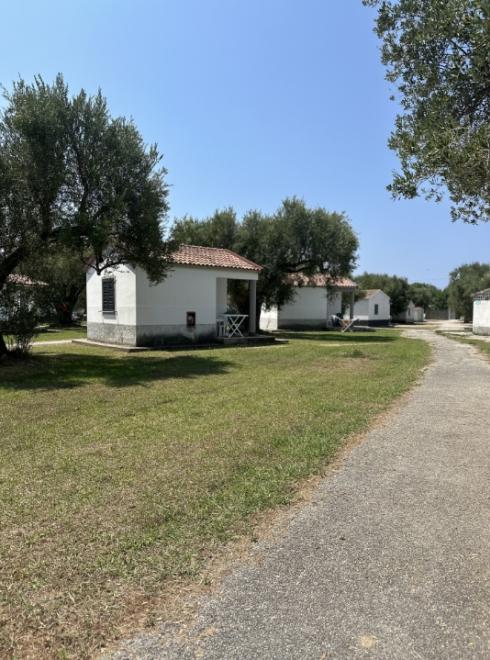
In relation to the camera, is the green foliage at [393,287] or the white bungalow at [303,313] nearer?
the white bungalow at [303,313]

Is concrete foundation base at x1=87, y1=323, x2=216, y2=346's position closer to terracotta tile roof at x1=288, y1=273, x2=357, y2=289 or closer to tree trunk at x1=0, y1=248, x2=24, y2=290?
tree trunk at x1=0, y1=248, x2=24, y2=290

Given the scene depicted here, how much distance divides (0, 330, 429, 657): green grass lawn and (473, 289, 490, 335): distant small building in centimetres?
2249

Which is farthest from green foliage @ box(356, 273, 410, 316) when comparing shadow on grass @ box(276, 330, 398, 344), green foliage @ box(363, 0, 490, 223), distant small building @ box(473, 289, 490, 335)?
green foliage @ box(363, 0, 490, 223)

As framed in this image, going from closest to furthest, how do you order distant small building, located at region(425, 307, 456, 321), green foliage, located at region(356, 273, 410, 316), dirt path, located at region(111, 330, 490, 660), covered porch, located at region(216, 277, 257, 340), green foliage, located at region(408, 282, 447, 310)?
dirt path, located at region(111, 330, 490, 660) < covered porch, located at region(216, 277, 257, 340) < green foliage, located at region(356, 273, 410, 316) < green foliage, located at region(408, 282, 447, 310) < distant small building, located at region(425, 307, 456, 321)

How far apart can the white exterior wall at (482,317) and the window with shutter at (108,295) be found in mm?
22960

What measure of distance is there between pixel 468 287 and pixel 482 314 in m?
21.6

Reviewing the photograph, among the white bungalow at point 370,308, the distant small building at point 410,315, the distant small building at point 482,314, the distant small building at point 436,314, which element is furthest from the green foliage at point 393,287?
the distant small building at point 482,314

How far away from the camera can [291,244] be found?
26.0 meters

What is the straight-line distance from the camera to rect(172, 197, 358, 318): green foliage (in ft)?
85.4

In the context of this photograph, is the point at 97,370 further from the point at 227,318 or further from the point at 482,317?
the point at 482,317

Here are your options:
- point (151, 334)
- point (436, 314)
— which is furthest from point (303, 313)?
point (436, 314)

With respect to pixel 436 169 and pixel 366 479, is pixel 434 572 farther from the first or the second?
pixel 436 169

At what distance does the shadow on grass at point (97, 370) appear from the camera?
32.4ft

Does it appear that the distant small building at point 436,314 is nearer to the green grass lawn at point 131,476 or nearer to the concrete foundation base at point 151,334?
the concrete foundation base at point 151,334
